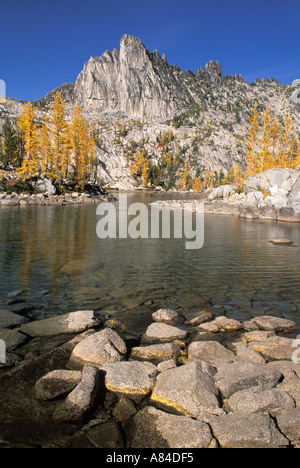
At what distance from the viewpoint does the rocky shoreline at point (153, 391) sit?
11.8ft

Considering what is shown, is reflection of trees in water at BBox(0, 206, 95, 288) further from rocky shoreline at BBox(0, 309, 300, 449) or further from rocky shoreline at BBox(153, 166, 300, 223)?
rocky shoreline at BBox(153, 166, 300, 223)

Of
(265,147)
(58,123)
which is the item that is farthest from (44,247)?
(265,147)

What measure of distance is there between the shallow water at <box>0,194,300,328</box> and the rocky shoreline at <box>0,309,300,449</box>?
150 cm

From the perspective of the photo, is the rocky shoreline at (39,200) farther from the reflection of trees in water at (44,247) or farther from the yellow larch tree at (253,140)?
the yellow larch tree at (253,140)

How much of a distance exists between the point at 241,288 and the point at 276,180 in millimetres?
39236

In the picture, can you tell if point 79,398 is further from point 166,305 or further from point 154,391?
point 166,305

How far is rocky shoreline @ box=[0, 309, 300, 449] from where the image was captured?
3.61 m

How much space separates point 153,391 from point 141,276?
6754 mm

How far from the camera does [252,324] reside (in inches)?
276

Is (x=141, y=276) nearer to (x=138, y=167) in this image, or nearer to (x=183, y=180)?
(x=183, y=180)

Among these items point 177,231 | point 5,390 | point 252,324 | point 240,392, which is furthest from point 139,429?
point 177,231

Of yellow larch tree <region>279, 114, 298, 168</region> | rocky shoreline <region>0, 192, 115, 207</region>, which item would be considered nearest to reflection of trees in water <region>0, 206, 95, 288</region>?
rocky shoreline <region>0, 192, 115, 207</region>

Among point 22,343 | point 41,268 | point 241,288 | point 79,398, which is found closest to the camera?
point 79,398

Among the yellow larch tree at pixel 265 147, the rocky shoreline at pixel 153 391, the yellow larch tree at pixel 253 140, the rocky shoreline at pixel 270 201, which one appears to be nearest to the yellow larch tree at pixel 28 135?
the rocky shoreline at pixel 270 201
